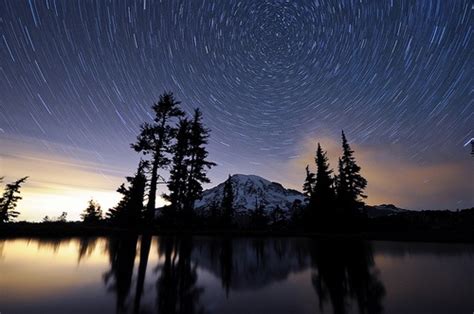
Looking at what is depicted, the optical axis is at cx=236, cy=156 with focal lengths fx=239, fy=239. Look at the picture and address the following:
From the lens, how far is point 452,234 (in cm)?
1409

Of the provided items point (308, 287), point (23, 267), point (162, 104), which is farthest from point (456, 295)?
point (162, 104)

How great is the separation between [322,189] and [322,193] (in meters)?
0.57

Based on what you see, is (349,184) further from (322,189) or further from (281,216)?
(281,216)

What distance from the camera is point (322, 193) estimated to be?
1169 inches

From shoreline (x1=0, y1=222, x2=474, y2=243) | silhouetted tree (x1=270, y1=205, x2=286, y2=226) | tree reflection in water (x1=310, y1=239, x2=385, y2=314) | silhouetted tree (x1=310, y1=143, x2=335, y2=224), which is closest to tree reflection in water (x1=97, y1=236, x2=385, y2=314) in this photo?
tree reflection in water (x1=310, y1=239, x2=385, y2=314)

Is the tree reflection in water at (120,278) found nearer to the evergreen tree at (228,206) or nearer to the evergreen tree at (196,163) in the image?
the evergreen tree at (196,163)

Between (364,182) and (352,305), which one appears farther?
(364,182)

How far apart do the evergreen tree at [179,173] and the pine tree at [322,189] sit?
17.1m

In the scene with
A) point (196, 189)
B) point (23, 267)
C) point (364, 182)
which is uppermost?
point (364, 182)

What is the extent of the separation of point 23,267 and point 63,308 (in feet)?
9.33

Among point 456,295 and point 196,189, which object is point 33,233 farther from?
point 456,295

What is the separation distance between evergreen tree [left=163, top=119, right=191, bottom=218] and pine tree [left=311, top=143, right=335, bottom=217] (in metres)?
17.1

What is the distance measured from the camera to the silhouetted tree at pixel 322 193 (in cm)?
2789

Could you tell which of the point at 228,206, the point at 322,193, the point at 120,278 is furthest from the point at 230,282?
the point at 228,206
